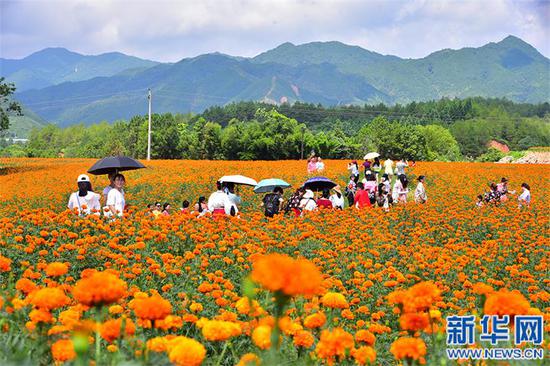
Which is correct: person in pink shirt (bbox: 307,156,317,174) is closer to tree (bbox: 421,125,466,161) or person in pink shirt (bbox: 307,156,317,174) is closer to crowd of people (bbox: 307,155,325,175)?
crowd of people (bbox: 307,155,325,175)

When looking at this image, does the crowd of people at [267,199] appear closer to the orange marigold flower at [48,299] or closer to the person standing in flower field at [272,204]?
the person standing in flower field at [272,204]

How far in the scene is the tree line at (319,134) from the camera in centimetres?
6850

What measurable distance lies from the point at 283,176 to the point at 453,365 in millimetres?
18195

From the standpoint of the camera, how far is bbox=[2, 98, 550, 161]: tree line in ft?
225

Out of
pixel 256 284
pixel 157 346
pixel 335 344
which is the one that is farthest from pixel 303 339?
pixel 256 284

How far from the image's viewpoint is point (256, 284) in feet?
16.3

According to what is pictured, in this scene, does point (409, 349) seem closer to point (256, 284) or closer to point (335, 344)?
point (335, 344)

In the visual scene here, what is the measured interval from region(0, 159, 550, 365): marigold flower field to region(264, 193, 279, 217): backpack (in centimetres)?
123

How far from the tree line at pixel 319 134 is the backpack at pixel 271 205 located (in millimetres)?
52330

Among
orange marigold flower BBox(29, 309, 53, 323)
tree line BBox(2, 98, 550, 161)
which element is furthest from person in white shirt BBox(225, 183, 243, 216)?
tree line BBox(2, 98, 550, 161)

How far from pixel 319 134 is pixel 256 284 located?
2636 inches

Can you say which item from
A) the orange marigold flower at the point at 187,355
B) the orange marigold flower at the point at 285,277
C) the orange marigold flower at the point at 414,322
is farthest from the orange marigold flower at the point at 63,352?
the orange marigold flower at the point at 414,322

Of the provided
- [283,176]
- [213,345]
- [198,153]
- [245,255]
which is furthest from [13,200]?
[198,153]

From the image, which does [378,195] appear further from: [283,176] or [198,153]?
[198,153]
